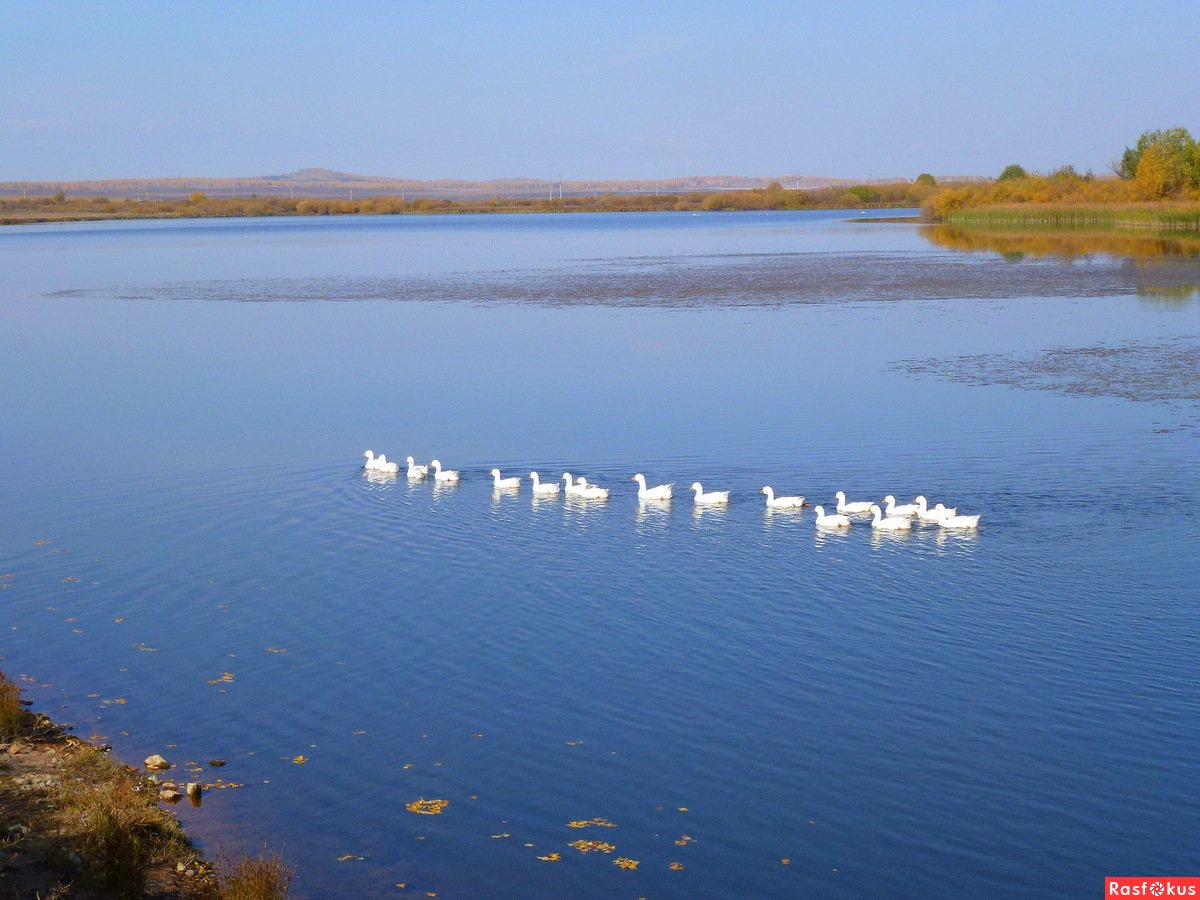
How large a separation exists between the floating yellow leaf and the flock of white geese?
9464mm

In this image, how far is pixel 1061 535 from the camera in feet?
61.8

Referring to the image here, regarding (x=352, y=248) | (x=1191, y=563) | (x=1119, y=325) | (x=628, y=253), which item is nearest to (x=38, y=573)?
(x=1191, y=563)

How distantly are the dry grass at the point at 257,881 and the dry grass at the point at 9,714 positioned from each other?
364cm

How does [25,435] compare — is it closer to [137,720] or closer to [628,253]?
[137,720]

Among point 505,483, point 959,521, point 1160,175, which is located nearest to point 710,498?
point 505,483

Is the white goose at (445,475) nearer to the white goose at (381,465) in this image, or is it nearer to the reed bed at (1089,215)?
the white goose at (381,465)

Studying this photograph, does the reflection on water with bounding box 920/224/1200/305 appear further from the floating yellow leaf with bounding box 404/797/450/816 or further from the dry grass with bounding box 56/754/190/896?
Result: the dry grass with bounding box 56/754/190/896

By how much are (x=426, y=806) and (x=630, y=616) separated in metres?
5.20

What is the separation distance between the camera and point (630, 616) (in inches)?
645

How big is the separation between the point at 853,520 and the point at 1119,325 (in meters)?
22.6

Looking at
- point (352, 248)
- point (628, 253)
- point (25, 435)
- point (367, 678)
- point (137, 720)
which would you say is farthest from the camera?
point (352, 248)

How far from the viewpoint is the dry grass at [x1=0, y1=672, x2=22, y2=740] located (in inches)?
500

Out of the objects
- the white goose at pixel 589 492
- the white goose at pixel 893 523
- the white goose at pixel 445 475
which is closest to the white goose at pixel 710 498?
the white goose at pixel 589 492

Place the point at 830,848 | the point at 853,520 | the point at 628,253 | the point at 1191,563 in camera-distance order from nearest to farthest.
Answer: the point at 830,848
the point at 1191,563
the point at 853,520
the point at 628,253
